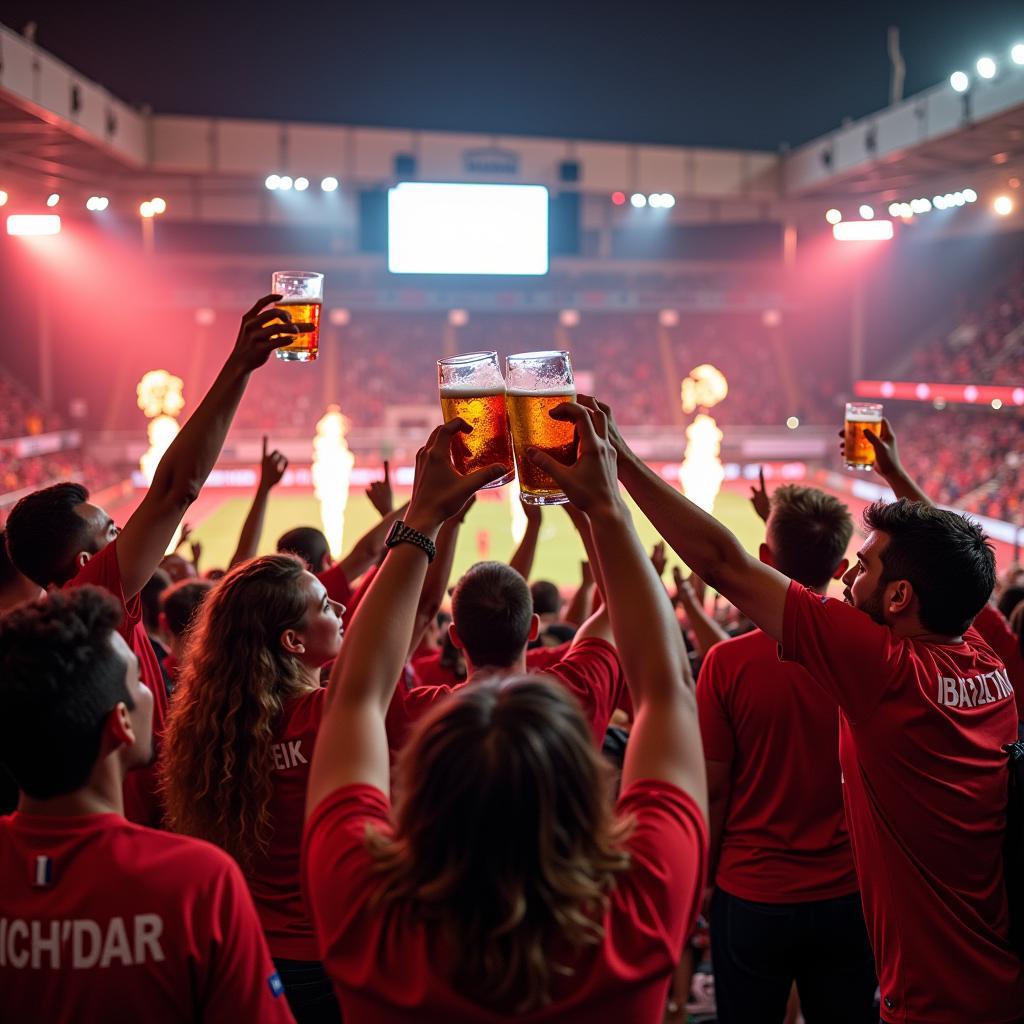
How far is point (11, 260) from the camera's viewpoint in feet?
108

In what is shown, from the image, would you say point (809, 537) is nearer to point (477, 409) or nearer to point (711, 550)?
point (711, 550)

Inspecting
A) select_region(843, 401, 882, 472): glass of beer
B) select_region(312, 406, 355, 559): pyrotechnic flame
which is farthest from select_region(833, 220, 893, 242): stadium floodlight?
select_region(843, 401, 882, 472): glass of beer

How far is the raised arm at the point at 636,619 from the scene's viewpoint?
73.4 inches

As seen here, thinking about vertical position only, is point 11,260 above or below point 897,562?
above

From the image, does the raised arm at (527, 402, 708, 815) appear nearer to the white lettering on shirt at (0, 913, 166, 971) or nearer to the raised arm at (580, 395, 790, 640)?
the raised arm at (580, 395, 790, 640)

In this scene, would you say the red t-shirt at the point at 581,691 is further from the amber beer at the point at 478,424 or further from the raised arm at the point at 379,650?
the raised arm at the point at 379,650

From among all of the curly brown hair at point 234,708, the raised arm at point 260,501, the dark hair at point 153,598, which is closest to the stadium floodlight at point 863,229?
the dark hair at point 153,598

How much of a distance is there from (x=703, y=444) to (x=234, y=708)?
1230 inches

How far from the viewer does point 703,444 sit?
109ft

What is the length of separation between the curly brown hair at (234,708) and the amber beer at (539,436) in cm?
91

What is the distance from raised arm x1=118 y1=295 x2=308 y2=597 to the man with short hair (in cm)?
172

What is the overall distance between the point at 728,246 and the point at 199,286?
18680 millimetres

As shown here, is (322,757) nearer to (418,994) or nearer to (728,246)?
(418,994)

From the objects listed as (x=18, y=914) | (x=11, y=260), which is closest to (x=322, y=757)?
(x=18, y=914)
